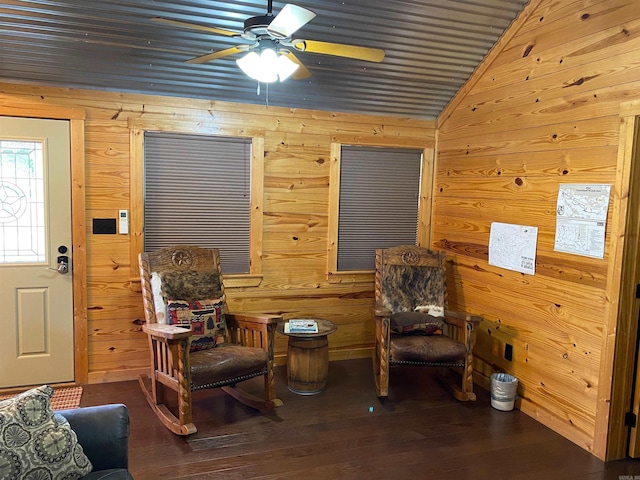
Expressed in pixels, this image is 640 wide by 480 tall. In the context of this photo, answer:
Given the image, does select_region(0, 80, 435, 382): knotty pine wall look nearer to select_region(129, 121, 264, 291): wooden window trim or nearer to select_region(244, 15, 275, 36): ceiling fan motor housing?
select_region(129, 121, 264, 291): wooden window trim

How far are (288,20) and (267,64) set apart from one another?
1.19 feet

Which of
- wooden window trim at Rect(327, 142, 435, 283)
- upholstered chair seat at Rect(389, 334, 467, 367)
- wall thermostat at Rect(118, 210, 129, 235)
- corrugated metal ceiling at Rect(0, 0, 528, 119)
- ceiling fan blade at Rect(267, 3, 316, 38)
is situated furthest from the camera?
wooden window trim at Rect(327, 142, 435, 283)

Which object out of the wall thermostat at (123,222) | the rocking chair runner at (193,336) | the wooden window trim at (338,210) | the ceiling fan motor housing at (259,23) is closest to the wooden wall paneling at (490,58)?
the wooden window trim at (338,210)

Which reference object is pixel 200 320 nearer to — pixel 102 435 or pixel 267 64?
pixel 102 435

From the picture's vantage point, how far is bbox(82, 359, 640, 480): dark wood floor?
2.70 m

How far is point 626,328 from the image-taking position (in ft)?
9.23

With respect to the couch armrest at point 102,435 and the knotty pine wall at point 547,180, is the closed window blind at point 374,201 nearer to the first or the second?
the knotty pine wall at point 547,180

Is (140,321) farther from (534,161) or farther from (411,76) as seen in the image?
(534,161)

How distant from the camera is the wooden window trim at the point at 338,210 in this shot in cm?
434

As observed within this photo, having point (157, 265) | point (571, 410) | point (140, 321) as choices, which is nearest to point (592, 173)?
point (571, 410)

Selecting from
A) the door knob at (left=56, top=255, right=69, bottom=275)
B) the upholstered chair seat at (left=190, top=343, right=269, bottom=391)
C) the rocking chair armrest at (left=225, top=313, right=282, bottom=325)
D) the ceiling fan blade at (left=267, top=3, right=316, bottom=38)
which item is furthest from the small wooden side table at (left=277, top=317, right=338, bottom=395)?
the ceiling fan blade at (left=267, top=3, right=316, bottom=38)

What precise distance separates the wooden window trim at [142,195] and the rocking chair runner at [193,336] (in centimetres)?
33

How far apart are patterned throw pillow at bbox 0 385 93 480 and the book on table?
77.8 inches

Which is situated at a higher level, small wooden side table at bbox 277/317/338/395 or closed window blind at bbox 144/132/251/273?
closed window blind at bbox 144/132/251/273
